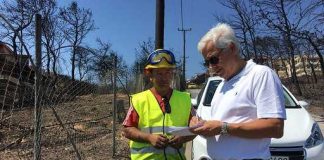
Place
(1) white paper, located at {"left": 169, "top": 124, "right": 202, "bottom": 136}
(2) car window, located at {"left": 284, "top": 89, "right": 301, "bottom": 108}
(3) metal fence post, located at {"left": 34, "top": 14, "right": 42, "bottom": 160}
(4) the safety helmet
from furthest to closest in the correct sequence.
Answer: (2) car window, located at {"left": 284, "top": 89, "right": 301, "bottom": 108} < (3) metal fence post, located at {"left": 34, "top": 14, "right": 42, "bottom": 160} < (4) the safety helmet < (1) white paper, located at {"left": 169, "top": 124, "right": 202, "bottom": 136}

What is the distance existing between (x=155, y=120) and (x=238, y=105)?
865 mm

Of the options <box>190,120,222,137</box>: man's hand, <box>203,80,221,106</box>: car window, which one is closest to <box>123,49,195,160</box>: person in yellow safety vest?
<box>190,120,222,137</box>: man's hand

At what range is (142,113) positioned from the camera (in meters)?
3.95

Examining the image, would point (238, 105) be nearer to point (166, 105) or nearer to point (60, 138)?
point (166, 105)

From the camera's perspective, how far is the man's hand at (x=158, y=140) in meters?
3.77

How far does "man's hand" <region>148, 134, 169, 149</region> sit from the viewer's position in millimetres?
3768

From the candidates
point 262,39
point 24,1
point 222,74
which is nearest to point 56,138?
point 222,74

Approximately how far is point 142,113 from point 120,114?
1185 centimetres

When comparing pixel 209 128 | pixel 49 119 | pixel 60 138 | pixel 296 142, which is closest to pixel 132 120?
pixel 209 128

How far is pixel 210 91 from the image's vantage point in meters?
8.74

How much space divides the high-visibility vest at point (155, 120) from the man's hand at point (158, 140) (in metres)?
0.08

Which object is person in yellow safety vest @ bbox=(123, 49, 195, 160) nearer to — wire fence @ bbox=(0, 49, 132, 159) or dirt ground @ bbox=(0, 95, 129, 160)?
wire fence @ bbox=(0, 49, 132, 159)

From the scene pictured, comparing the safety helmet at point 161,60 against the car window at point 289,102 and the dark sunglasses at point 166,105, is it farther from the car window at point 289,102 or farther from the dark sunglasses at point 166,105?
the car window at point 289,102

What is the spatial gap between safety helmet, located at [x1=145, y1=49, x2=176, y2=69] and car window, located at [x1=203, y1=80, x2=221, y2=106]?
4.21m
